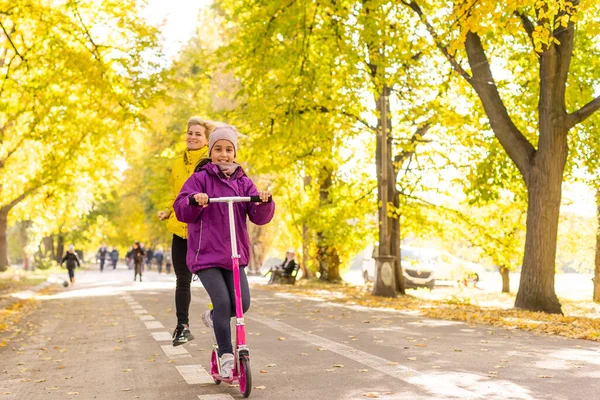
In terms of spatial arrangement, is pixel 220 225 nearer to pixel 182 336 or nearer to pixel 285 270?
pixel 182 336

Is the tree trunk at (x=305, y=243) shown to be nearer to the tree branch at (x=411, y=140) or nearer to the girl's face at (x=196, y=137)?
the tree branch at (x=411, y=140)

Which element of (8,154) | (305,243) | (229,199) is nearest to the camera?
(229,199)

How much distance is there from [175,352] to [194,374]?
1.71 metres

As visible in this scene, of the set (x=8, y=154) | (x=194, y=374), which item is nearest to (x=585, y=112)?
(x=194, y=374)

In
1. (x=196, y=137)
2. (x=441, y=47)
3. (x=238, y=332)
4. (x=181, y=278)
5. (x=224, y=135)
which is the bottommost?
(x=238, y=332)

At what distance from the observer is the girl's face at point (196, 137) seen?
785cm

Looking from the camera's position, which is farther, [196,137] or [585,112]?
[585,112]

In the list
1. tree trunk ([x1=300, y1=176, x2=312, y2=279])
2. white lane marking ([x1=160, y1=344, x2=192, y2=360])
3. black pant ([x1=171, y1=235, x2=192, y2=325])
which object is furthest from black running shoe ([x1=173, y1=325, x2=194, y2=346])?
tree trunk ([x1=300, y1=176, x2=312, y2=279])

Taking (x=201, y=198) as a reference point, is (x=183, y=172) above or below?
above

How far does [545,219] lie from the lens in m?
16.6

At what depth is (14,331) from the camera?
13.0 m

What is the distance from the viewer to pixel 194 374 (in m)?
7.43

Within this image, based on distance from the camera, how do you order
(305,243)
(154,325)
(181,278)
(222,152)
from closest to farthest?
1. (222,152)
2. (181,278)
3. (154,325)
4. (305,243)

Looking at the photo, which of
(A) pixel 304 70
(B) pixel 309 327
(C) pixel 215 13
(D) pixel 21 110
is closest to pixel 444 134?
(A) pixel 304 70
